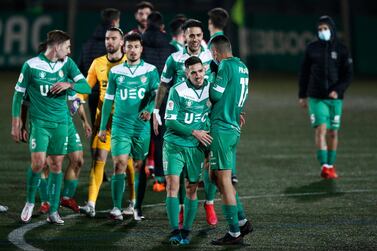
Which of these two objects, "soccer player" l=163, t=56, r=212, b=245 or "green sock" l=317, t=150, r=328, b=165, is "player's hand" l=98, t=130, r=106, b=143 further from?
"green sock" l=317, t=150, r=328, b=165

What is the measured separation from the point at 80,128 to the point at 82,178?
5680mm

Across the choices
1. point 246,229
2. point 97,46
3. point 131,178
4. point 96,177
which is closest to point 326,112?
point 97,46

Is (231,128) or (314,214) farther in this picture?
(314,214)

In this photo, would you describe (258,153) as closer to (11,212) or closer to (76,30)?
(11,212)

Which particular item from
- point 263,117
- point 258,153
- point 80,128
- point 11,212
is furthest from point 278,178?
point 263,117

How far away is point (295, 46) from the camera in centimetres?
3659

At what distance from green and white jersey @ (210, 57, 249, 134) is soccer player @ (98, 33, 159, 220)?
135cm

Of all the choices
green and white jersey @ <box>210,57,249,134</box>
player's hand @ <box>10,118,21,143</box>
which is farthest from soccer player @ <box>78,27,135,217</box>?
green and white jersey @ <box>210,57,249,134</box>

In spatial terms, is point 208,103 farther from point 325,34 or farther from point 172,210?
point 325,34

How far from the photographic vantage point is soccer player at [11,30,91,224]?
1087cm

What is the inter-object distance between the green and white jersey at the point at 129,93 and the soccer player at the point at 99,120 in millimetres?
576

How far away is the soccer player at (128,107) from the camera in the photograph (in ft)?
→ 36.3

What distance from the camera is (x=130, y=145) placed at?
1120 cm

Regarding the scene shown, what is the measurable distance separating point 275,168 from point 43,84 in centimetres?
540
